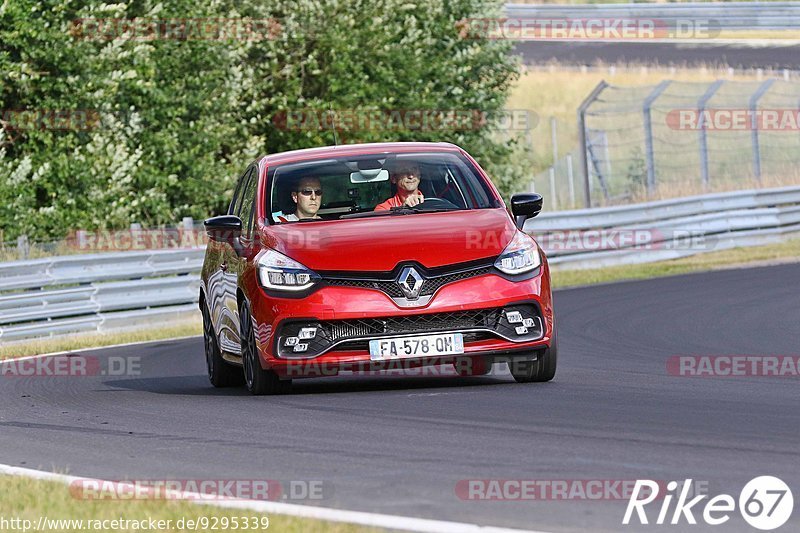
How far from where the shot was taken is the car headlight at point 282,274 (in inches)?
401

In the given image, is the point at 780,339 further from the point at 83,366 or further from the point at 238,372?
the point at 83,366

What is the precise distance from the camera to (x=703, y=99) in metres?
28.9

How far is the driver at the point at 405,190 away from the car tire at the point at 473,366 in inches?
44.1

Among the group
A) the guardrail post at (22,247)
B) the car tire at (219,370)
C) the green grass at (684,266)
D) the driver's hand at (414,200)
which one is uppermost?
the driver's hand at (414,200)

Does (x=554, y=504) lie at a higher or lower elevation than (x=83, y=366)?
higher

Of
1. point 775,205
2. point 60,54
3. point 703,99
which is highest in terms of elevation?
point 60,54

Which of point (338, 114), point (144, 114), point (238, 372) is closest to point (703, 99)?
point (338, 114)

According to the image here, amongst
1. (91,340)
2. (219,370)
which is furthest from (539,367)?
(91,340)

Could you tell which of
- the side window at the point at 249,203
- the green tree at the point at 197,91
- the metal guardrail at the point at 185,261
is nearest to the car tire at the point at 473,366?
the side window at the point at 249,203

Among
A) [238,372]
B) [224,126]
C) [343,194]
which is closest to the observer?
[343,194]

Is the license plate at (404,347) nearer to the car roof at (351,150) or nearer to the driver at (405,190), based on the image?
the driver at (405,190)

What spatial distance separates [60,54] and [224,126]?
4.64m

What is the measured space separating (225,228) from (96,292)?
961 cm

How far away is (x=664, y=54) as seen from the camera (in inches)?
2116
